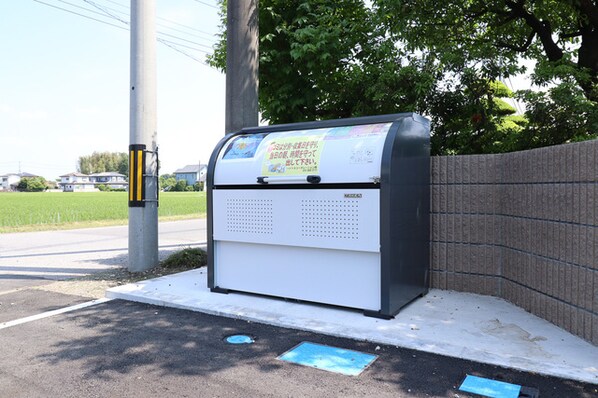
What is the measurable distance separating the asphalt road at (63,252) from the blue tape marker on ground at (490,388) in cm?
684

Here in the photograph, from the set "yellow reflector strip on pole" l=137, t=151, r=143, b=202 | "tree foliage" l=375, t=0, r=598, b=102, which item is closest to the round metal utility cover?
"yellow reflector strip on pole" l=137, t=151, r=143, b=202

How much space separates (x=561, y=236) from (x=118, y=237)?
13.7 metres

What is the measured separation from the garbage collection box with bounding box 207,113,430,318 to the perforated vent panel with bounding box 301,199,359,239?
0.01 m

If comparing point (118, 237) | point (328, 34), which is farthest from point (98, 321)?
point (118, 237)

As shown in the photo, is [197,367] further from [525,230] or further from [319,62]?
[319,62]

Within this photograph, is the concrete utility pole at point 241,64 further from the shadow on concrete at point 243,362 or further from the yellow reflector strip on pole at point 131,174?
the shadow on concrete at point 243,362

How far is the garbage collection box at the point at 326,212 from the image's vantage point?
4.88 metres

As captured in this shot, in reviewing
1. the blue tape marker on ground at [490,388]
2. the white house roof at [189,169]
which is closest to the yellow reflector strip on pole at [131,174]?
the blue tape marker on ground at [490,388]

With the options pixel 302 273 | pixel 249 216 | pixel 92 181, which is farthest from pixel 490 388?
pixel 92 181

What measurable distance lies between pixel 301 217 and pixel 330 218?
410mm

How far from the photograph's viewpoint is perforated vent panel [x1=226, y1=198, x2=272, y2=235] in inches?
224

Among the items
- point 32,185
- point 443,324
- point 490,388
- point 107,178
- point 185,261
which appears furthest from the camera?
point 107,178

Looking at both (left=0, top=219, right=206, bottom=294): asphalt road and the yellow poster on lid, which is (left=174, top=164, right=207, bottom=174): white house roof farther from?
the yellow poster on lid

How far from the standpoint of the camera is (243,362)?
12.7 ft
